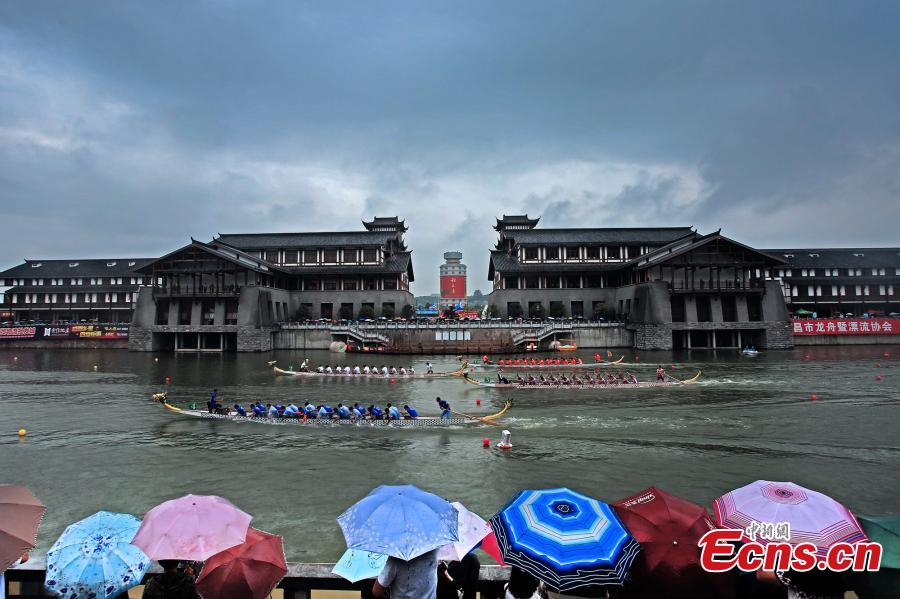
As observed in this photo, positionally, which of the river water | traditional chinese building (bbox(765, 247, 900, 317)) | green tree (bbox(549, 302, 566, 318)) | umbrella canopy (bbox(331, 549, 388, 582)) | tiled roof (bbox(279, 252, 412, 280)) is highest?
tiled roof (bbox(279, 252, 412, 280))

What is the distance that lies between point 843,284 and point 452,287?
82001mm

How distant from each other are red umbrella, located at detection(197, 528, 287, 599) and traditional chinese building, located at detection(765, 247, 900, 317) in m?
81.9

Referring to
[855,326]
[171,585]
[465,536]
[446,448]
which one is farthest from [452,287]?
[171,585]

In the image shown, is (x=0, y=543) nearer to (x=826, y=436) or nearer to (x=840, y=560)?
(x=840, y=560)

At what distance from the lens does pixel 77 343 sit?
66375mm

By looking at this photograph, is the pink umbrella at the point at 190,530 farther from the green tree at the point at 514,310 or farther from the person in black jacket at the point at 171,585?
the green tree at the point at 514,310

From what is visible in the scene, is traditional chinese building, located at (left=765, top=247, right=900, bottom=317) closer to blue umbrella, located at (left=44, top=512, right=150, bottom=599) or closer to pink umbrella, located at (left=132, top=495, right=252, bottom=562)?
pink umbrella, located at (left=132, top=495, right=252, bottom=562)

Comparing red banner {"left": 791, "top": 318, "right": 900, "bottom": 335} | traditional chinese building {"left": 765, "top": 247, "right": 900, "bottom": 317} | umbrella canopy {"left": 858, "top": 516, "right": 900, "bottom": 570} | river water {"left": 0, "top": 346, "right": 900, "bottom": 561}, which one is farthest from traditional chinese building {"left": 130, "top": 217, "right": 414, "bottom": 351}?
umbrella canopy {"left": 858, "top": 516, "right": 900, "bottom": 570}

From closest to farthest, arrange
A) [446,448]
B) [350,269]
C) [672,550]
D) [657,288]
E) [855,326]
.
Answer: [672,550], [446,448], [657,288], [855,326], [350,269]

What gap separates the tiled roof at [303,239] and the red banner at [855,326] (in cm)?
5875

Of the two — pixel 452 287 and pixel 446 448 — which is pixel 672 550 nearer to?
pixel 446 448

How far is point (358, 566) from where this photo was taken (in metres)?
6.82

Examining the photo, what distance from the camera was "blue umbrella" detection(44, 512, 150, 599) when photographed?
5.73m

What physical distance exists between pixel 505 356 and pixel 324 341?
22823mm
